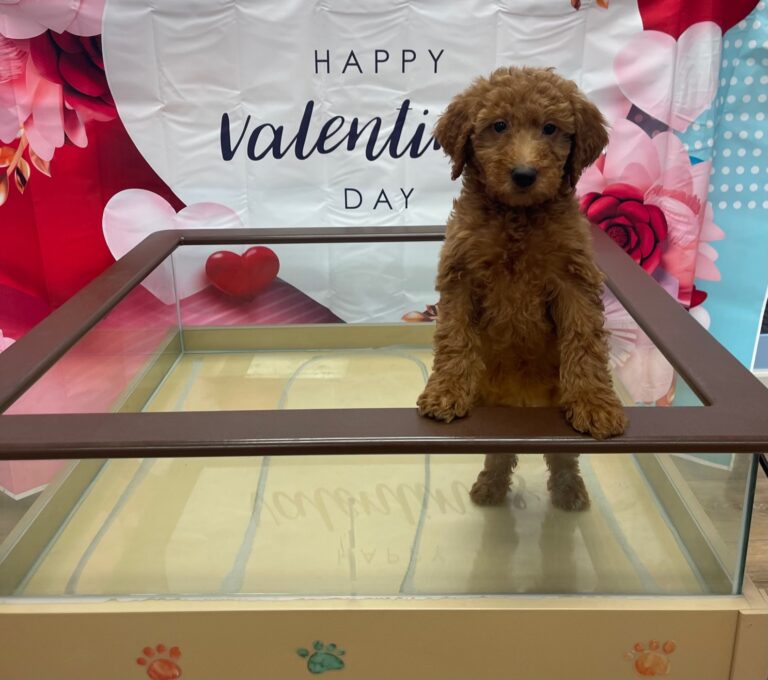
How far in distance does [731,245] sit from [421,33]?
111 centimetres

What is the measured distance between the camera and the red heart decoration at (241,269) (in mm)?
2186

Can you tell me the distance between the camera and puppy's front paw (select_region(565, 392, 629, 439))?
109 centimetres

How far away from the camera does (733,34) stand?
2.12 meters

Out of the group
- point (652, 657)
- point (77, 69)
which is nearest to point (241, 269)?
point (77, 69)

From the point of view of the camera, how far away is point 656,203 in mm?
2270

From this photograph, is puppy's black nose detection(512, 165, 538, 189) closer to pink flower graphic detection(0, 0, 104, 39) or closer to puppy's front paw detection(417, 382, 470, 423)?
puppy's front paw detection(417, 382, 470, 423)

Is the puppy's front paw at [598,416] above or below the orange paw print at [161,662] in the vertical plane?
above

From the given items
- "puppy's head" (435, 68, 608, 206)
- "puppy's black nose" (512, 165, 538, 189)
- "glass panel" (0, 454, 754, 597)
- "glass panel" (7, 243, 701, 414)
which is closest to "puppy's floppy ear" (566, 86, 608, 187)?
"puppy's head" (435, 68, 608, 206)

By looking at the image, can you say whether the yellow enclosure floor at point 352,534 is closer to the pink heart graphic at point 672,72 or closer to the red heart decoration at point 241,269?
the red heart decoration at point 241,269

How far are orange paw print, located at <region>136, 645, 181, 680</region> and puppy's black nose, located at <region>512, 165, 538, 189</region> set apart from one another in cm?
91

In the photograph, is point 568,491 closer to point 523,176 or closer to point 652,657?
point 652,657

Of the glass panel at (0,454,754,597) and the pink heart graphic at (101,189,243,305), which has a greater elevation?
the pink heart graphic at (101,189,243,305)

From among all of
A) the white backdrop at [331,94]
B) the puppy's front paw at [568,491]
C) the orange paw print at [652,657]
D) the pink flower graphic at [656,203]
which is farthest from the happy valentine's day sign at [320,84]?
the orange paw print at [652,657]

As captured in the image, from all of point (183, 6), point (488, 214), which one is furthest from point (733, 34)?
point (183, 6)
